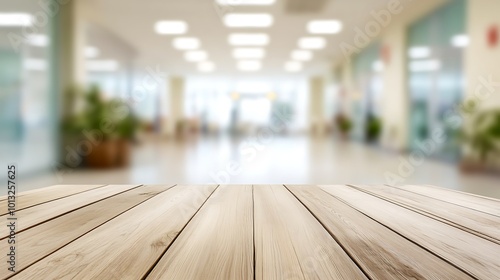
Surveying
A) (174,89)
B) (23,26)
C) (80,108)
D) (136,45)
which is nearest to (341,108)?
(174,89)

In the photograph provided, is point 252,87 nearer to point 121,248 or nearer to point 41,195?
point 41,195

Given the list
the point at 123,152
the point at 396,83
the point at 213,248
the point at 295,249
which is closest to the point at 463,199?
the point at 295,249

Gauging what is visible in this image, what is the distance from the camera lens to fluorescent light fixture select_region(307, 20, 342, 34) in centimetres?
709

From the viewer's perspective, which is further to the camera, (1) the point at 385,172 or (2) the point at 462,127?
(2) the point at 462,127

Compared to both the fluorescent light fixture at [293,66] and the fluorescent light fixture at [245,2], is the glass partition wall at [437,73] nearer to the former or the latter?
the fluorescent light fixture at [245,2]

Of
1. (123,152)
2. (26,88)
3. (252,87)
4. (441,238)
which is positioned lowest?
(123,152)

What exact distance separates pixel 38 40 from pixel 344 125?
28.7 feet

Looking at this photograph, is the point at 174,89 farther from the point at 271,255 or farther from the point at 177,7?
the point at 271,255

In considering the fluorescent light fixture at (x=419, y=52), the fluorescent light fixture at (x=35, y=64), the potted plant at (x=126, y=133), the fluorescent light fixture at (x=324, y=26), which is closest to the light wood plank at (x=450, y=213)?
the fluorescent light fixture at (x=35, y=64)

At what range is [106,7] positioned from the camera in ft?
19.4

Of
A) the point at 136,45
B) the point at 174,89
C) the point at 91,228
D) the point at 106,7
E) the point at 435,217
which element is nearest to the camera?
the point at 91,228

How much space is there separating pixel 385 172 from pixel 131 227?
Result: 13.4 ft

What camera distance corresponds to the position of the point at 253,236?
74 cm

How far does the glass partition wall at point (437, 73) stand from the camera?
5.62 meters
